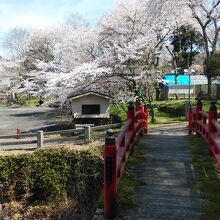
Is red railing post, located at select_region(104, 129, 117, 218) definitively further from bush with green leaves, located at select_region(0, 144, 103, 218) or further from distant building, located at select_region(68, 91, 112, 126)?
distant building, located at select_region(68, 91, 112, 126)

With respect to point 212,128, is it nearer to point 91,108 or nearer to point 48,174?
point 48,174

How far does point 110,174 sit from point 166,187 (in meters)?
1.68

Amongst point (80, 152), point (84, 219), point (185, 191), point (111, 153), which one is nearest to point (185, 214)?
point (185, 191)

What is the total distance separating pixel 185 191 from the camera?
5.92 m

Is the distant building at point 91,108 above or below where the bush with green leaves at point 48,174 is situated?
above

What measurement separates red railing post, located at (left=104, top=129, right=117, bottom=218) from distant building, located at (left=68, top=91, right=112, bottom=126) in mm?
18827

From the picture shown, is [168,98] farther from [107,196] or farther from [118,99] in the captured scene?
[107,196]

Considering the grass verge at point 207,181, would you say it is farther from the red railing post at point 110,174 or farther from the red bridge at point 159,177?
the red railing post at point 110,174

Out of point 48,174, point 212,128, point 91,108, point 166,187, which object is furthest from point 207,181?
point 91,108

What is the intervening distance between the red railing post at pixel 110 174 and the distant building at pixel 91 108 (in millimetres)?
18827

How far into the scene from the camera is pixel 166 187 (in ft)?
20.1

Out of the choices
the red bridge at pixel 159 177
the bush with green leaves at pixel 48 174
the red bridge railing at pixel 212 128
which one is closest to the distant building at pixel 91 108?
the bush with green leaves at pixel 48 174

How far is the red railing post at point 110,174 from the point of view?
15.9 feet

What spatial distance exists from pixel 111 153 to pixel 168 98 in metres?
35.3
